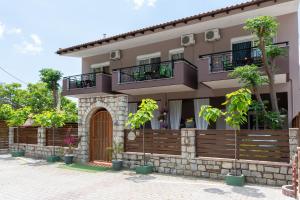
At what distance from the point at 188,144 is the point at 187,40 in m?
7.41

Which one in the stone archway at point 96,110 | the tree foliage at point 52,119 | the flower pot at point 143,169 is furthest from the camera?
the tree foliage at point 52,119

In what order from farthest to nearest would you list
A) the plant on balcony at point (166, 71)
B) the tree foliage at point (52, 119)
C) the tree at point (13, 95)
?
the tree at point (13, 95), the plant on balcony at point (166, 71), the tree foliage at point (52, 119)

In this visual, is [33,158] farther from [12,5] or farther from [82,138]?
[12,5]

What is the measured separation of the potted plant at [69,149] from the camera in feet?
44.0

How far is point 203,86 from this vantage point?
1531 cm

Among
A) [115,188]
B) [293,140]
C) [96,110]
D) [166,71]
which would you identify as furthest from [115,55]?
[293,140]

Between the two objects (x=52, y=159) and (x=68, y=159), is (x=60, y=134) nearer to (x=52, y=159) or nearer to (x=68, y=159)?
(x=52, y=159)

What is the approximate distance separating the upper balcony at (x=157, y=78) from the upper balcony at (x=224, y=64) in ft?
2.96

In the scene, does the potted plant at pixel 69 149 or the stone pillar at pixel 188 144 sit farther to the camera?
the potted plant at pixel 69 149

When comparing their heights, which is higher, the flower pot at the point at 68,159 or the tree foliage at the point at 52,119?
the tree foliage at the point at 52,119

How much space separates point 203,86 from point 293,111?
459cm

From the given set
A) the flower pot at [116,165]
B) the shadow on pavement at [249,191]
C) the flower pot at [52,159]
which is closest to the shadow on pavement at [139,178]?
the flower pot at [116,165]

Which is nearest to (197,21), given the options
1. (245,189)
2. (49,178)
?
(245,189)

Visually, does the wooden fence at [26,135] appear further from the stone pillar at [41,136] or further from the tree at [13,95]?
the tree at [13,95]
